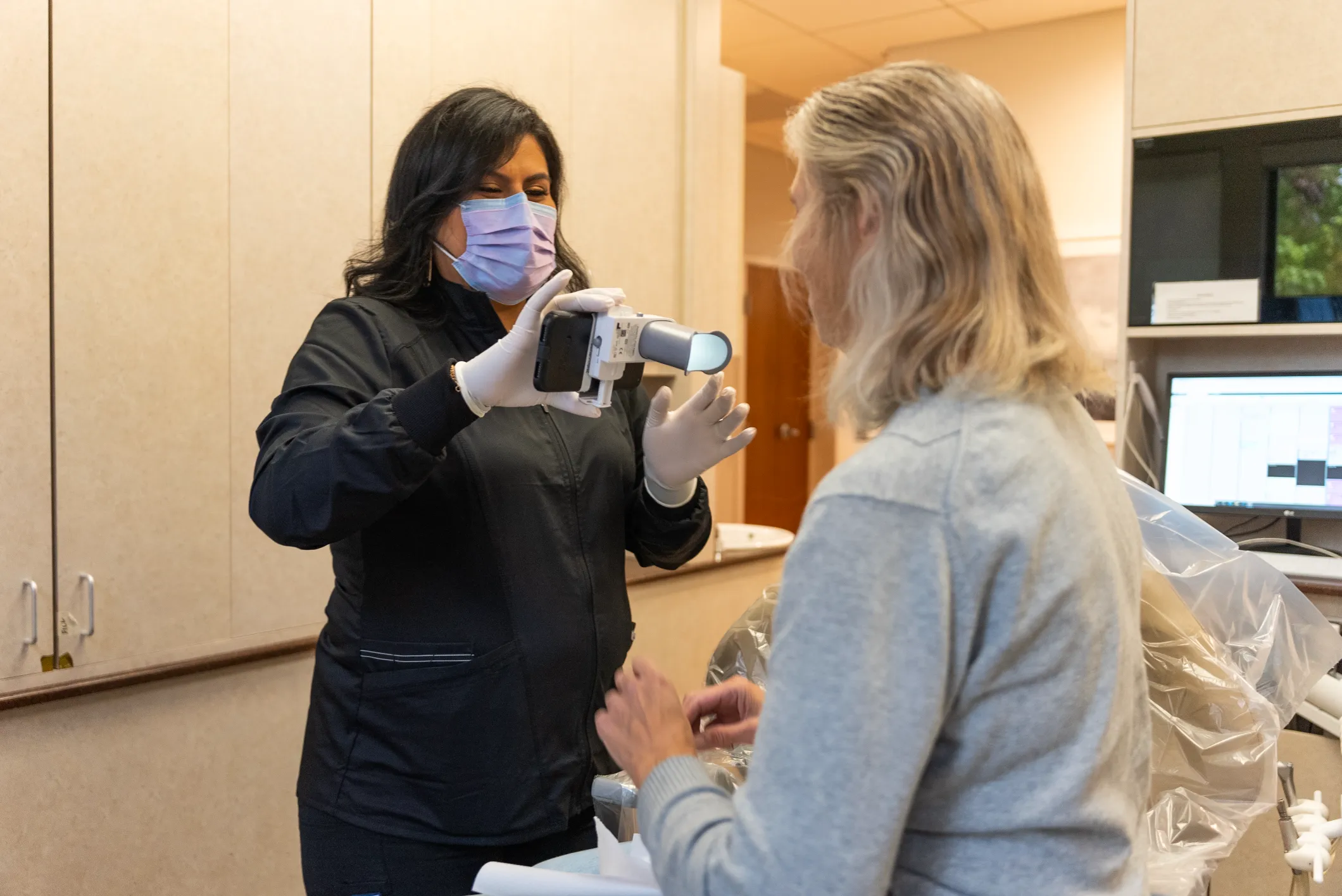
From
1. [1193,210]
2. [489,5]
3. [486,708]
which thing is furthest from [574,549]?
[1193,210]

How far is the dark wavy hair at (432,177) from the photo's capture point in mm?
1387

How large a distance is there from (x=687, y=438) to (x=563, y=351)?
26 cm

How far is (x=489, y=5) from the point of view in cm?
252

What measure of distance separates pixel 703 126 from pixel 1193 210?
4.29ft

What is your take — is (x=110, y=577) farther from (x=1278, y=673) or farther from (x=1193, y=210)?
(x=1193, y=210)

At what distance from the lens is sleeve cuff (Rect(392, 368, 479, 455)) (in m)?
1.14

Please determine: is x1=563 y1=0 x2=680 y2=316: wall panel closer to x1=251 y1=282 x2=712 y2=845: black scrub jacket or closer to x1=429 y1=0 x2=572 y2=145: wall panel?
x1=429 y1=0 x2=572 y2=145: wall panel

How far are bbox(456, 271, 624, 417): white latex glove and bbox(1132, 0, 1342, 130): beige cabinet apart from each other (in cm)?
196

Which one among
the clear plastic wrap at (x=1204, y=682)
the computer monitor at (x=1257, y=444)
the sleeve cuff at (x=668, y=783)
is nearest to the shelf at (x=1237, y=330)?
the computer monitor at (x=1257, y=444)

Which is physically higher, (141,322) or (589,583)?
Result: (141,322)

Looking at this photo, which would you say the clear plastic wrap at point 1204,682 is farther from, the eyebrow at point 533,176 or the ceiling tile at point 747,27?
the ceiling tile at point 747,27

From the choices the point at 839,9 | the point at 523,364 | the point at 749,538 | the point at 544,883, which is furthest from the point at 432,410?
the point at 839,9

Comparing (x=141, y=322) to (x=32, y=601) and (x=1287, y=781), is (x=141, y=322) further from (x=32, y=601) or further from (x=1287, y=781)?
(x=1287, y=781)

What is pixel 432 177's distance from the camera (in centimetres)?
140
